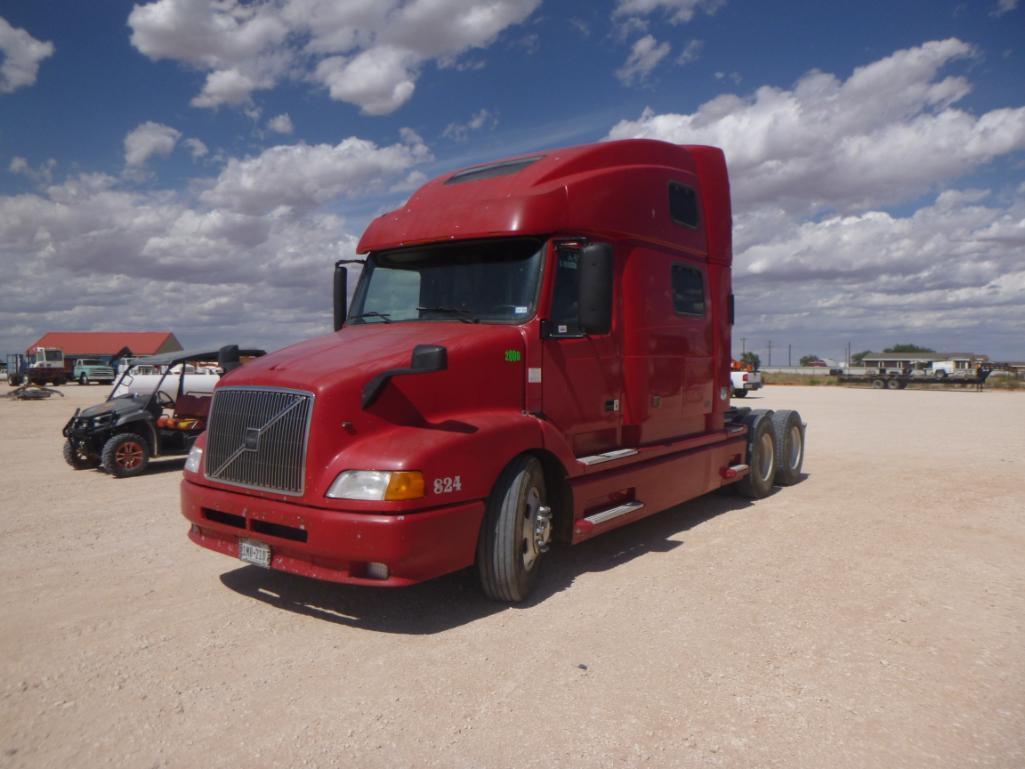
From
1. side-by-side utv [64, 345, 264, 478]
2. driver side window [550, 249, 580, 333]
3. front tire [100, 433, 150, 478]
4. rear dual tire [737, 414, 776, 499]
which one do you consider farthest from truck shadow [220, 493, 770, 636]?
front tire [100, 433, 150, 478]

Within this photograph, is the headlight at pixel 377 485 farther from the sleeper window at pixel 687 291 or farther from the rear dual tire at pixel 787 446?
the rear dual tire at pixel 787 446

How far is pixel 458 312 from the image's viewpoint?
5.52 m

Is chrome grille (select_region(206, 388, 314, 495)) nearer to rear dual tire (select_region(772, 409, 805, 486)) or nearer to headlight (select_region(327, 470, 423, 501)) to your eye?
headlight (select_region(327, 470, 423, 501))

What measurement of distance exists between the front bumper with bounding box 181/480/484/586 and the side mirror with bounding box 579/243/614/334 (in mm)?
1516

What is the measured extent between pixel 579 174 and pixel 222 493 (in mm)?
3516

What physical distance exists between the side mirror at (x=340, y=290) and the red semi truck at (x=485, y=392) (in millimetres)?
14

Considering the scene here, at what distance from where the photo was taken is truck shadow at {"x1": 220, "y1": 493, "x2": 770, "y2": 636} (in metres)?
4.84

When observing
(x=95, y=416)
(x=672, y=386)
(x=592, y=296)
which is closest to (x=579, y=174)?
(x=592, y=296)

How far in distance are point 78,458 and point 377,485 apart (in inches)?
363

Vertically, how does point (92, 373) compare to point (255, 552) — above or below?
above

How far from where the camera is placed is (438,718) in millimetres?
3512

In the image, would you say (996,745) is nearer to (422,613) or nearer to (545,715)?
(545,715)

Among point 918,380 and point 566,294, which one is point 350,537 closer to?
point 566,294

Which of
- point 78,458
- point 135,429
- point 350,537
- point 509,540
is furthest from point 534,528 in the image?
point 78,458
